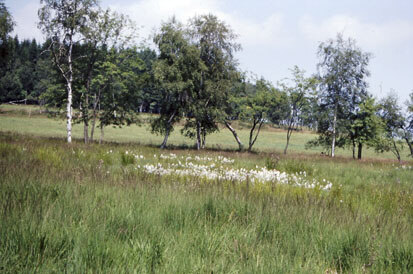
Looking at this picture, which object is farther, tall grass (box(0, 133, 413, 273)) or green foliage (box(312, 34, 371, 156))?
green foliage (box(312, 34, 371, 156))

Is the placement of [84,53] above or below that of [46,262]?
above

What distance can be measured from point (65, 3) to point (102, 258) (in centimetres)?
2605

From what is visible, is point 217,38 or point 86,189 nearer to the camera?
point 86,189

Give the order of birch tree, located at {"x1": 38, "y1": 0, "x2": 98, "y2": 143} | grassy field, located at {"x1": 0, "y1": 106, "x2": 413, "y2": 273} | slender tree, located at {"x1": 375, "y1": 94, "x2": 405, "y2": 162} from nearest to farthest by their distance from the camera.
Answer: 1. grassy field, located at {"x1": 0, "y1": 106, "x2": 413, "y2": 273}
2. birch tree, located at {"x1": 38, "y1": 0, "x2": 98, "y2": 143}
3. slender tree, located at {"x1": 375, "y1": 94, "x2": 405, "y2": 162}

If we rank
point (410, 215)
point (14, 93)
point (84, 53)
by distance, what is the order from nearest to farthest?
point (410, 215)
point (84, 53)
point (14, 93)

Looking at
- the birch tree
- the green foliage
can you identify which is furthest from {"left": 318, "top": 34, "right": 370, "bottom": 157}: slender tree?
the birch tree

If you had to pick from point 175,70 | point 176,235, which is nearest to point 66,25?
point 175,70

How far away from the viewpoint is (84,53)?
87.0 feet

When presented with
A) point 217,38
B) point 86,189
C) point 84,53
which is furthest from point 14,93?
point 86,189

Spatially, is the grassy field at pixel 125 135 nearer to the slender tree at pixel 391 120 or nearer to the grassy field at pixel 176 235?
the slender tree at pixel 391 120

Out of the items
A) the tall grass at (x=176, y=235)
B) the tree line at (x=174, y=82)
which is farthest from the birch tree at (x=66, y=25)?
the tall grass at (x=176, y=235)

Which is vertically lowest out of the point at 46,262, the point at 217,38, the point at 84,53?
the point at 46,262

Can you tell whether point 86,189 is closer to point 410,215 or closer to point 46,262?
point 46,262

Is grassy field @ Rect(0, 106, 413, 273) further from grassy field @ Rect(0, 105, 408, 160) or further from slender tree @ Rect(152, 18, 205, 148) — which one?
grassy field @ Rect(0, 105, 408, 160)
